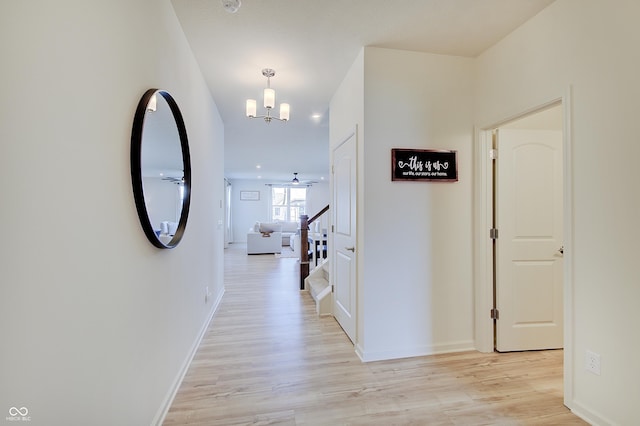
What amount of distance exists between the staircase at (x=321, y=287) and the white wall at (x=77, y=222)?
1.89 m

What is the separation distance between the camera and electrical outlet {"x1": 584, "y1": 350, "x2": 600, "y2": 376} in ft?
5.20

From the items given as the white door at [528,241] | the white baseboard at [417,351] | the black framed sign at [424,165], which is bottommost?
the white baseboard at [417,351]

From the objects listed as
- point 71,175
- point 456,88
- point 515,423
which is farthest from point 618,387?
point 71,175

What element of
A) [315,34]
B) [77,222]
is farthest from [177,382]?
[315,34]

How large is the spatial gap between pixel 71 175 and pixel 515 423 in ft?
8.11

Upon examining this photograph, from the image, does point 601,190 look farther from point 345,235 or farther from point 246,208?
point 246,208

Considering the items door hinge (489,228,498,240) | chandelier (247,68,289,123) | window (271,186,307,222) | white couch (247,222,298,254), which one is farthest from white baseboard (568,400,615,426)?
window (271,186,307,222)

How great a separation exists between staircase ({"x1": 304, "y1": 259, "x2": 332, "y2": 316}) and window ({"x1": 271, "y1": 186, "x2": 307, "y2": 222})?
6.88 m

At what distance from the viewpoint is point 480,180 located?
241cm

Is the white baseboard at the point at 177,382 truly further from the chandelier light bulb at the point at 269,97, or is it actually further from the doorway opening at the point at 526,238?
the doorway opening at the point at 526,238

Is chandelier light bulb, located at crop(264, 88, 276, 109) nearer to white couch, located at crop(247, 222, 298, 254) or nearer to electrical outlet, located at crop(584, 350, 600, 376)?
electrical outlet, located at crop(584, 350, 600, 376)

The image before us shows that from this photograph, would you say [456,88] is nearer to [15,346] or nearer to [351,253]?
[351,253]

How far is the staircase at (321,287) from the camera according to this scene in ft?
10.7

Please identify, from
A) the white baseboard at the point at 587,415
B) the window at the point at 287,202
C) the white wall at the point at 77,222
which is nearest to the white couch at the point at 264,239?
the window at the point at 287,202
